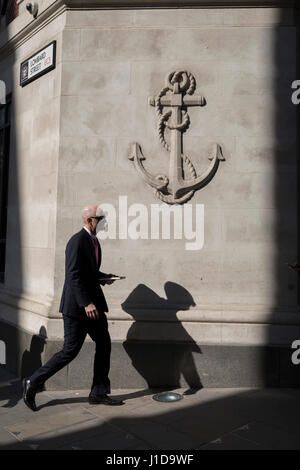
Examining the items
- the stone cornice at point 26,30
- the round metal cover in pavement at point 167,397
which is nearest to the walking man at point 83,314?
the round metal cover in pavement at point 167,397

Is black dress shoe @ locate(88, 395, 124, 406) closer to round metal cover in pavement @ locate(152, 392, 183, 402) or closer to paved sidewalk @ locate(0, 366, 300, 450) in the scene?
paved sidewalk @ locate(0, 366, 300, 450)

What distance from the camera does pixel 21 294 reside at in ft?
19.9

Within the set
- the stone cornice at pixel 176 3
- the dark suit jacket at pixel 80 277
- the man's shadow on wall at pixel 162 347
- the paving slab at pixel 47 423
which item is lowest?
the paving slab at pixel 47 423

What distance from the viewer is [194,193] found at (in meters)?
5.29

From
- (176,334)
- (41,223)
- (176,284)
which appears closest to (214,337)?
(176,334)

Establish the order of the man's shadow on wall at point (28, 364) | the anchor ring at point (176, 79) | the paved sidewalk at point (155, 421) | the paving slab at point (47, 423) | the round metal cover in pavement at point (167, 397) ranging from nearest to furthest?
the paved sidewalk at point (155, 421), the paving slab at point (47, 423), the round metal cover in pavement at point (167, 397), the man's shadow on wall at point (28, 364), the anchor ring at point (176, 79)

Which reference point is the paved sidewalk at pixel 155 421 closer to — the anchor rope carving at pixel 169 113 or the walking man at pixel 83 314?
the walking man at pixel 83 314

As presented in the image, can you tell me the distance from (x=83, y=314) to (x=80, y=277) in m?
0.41

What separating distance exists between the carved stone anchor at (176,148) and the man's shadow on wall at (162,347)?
1366mm

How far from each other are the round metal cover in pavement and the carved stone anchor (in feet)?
7.41

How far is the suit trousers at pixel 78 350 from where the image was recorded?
437cm

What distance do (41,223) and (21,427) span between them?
8.71 feet

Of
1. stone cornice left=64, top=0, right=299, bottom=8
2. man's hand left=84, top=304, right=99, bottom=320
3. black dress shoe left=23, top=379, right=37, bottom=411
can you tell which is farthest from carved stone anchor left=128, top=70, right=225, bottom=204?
black dress shoe left=23, top=379, right=37, bottom=411

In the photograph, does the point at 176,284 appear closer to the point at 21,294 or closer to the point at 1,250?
the point at 21,294
